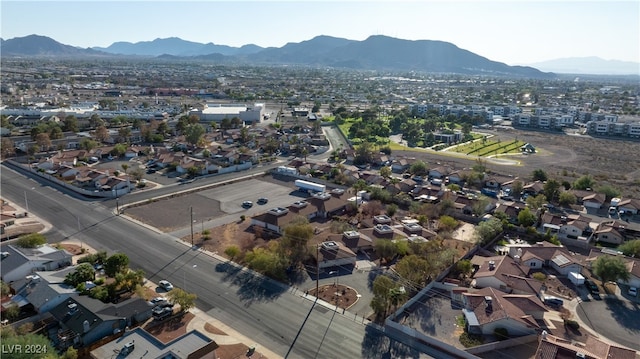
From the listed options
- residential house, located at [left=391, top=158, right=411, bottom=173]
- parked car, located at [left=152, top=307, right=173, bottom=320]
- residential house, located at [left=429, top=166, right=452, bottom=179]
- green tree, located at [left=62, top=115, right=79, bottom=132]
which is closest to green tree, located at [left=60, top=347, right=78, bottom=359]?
parked car, located at [left=152, top=307, right=173, bottom=320]

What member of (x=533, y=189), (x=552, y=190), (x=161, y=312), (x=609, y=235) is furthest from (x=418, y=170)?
(x=161, y=312)

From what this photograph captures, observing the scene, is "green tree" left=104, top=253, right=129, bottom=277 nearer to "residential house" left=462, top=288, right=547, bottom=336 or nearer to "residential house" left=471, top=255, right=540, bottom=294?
"residential house" left=462, top=288, right=547, bottom=336

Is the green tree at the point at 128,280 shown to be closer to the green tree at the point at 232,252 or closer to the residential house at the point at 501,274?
the green tree at the point at 232,252

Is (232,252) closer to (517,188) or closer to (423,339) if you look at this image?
(423,339)

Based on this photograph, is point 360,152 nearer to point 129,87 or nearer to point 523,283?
point 523,283

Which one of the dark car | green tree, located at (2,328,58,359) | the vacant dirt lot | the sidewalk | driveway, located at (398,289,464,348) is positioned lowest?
the sidewalk
